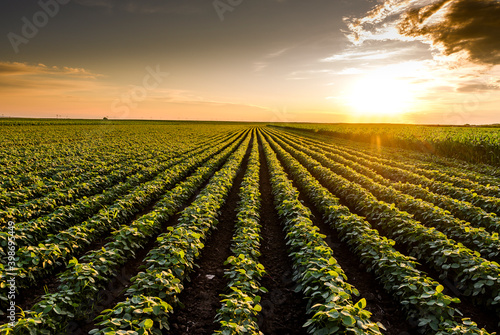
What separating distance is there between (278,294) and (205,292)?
166cm

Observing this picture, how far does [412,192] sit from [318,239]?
7945 millimetres

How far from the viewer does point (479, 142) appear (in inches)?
848

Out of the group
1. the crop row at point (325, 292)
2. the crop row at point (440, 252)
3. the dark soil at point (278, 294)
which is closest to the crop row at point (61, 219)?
the dark soil at point (278, 294)

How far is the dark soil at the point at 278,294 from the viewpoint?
16.4 ft

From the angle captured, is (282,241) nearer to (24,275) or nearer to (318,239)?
(318,239)

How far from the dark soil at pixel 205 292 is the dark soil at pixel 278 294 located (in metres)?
1.01

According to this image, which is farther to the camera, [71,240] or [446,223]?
[446,223]

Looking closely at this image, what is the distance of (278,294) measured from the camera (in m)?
5.91

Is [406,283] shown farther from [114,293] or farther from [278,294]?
[114,293]

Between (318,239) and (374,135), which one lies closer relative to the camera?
(318,239)

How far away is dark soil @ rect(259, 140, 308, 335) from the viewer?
500cm

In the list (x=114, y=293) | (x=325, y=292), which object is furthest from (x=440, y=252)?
(x=114, y=293)

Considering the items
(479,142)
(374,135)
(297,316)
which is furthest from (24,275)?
(374,135)

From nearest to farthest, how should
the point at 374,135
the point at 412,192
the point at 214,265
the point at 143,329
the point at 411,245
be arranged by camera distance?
the point at 143,329 < the point at 214,265 < the point at 411,245 < the point at 412,192 < the point at 374,135
